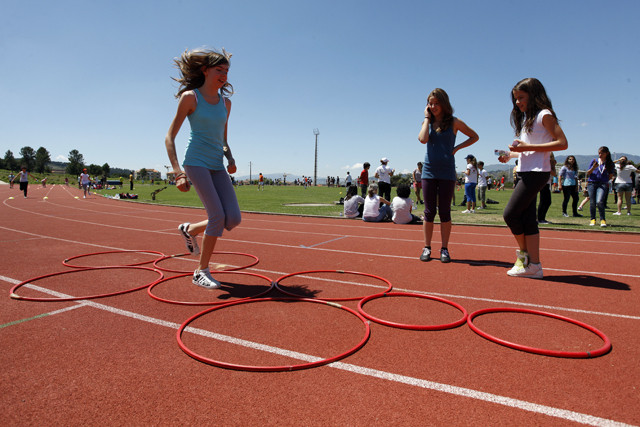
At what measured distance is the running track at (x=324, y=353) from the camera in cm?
183

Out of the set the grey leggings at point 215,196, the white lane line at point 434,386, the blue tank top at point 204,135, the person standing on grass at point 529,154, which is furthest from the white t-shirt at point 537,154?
the blue tank top at point 204,135

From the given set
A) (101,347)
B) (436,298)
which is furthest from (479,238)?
(101,347)

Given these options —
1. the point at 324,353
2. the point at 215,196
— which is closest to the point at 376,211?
the point at 215,196

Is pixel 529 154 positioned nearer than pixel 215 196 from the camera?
No

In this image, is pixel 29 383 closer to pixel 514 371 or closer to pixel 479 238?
pixel 514 371

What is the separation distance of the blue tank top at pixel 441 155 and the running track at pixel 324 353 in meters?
1.30

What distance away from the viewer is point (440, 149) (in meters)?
5.14

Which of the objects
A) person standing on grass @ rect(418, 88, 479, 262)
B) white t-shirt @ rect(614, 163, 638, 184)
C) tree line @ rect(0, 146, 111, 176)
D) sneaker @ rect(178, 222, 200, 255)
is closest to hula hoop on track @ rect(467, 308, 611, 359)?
person standing on grass @ rect(418, 88, 479, 262)

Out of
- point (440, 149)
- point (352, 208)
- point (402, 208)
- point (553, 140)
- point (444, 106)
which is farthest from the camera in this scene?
point (352, 208)

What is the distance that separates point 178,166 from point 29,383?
218 centimetres

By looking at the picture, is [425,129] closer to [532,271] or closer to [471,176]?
[532,271]

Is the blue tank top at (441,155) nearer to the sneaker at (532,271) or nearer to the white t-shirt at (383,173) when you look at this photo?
the sneaker at (532,271)

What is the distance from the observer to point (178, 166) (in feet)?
12.1

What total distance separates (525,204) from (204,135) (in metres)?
3.74
